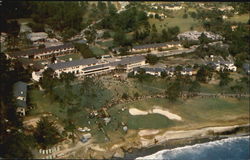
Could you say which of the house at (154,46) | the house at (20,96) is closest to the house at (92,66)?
the house at (20,96)

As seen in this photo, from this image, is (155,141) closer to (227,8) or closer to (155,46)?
(155,46)

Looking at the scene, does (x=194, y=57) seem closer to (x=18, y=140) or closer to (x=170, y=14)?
(x=170, y=14)

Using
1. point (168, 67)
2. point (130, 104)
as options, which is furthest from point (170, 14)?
point (130, 104)

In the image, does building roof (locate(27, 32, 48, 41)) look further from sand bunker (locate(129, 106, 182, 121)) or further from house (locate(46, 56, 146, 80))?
sand bunker (locate(129, 106, 182, 121))

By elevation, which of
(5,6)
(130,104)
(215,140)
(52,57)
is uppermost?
(5,6)

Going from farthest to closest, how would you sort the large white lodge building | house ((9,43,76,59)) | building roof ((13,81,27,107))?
house ((9,43,76,59)), the large white lodge building, building roof ((13,81,27,107))

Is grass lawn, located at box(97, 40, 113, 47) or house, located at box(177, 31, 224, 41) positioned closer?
grass lawn, located at box(97, 40, 113, 47)

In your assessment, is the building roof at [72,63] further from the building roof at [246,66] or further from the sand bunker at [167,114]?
the building roof at [246,66]

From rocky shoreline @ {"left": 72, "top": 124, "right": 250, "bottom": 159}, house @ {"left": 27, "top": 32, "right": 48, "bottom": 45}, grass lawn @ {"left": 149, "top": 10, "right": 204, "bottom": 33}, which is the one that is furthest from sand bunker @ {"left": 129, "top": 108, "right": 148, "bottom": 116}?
grass lawn @ {"left": 149, "top": 10, "right": 204, "bottom": 33}

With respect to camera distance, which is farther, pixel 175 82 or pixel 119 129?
pixel 175 82
